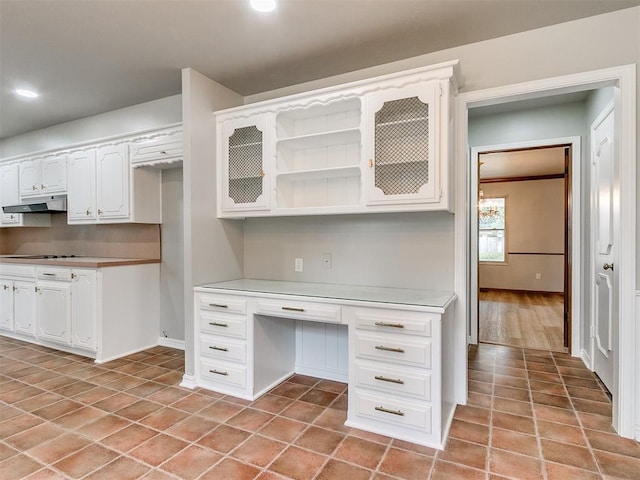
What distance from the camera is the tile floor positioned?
1803 mm

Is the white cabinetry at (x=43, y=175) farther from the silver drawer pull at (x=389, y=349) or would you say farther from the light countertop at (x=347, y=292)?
the silver drawer pull at (x=389, y=349)

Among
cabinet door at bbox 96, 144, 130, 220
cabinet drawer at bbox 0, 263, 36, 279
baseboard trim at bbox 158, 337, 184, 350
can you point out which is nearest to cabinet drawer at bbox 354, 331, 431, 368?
baseboard trim at bbox 158, 337, 184, 350

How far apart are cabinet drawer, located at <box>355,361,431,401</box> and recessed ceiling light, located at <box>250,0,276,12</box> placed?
2.17 m

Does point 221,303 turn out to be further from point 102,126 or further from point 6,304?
point 6,304

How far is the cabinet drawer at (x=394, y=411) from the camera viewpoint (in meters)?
2.02

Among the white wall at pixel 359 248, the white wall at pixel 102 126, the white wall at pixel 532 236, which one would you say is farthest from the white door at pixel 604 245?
the white wall at pixel 532 236

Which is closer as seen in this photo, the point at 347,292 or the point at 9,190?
the point at 347,292

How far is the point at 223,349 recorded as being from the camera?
2.68m

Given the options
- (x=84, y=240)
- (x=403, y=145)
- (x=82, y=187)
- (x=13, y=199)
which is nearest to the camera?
(x=403, y=145)

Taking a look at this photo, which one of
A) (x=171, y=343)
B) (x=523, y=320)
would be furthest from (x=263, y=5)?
(x=523, y=320)

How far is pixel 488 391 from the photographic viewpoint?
272cm

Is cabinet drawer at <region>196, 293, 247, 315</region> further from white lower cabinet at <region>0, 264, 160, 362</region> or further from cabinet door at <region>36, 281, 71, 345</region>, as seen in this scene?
cabinet door at <region>36, 281, 71, 345</region>

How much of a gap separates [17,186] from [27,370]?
262cm

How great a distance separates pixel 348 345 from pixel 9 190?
497 centimetres
